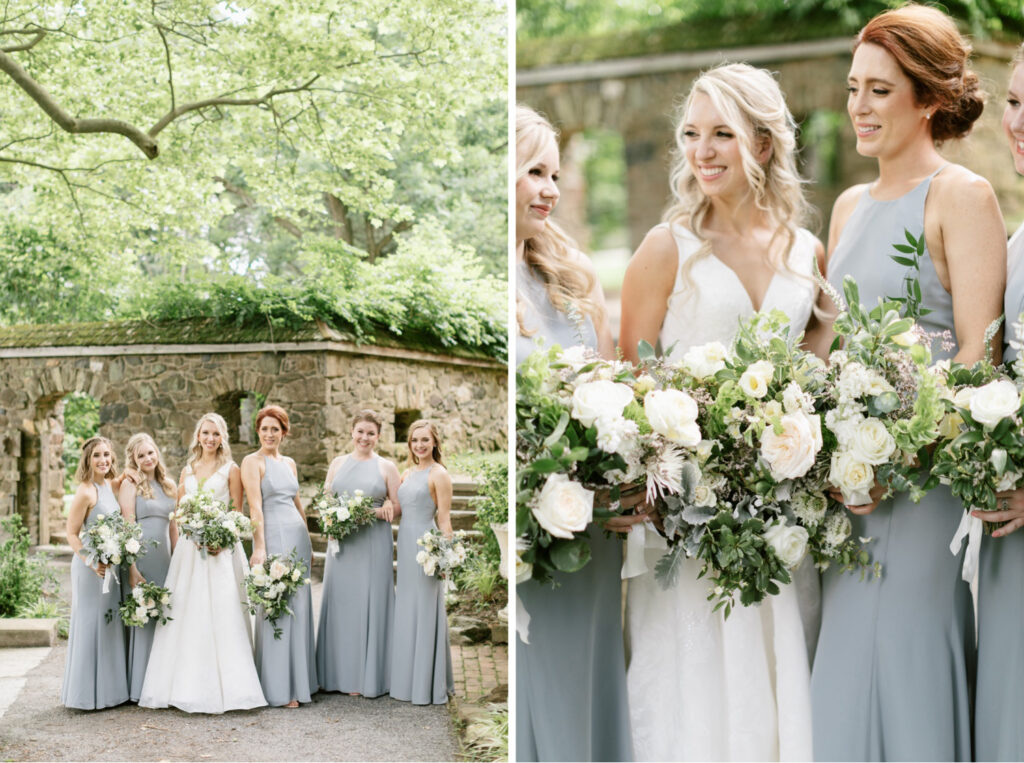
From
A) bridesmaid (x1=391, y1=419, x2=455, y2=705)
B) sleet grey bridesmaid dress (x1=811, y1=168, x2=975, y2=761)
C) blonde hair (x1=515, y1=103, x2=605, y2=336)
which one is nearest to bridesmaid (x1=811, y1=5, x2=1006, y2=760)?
sleet grey bridesmaid dress (x1=811, y1=168, x2=975, y2=761)

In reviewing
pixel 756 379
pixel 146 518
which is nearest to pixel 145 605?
pixel 146 518

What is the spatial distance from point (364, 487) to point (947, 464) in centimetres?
355

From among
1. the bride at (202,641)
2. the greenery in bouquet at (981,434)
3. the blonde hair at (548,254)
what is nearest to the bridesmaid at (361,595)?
the bride at (202,641)

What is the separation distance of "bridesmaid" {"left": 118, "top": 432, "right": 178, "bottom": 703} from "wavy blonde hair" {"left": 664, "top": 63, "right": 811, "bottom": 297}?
3.27 m

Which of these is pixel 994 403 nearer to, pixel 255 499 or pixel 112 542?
pixel 255 499

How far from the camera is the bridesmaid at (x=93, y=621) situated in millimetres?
5109

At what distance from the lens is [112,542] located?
4965mm

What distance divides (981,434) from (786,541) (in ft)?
1.82

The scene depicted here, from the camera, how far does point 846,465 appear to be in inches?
98.4

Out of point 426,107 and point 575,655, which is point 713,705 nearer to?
point 575,655

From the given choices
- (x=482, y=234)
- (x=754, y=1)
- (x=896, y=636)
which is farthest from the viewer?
(x=754, y=1)

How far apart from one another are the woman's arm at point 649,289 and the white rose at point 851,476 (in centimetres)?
89

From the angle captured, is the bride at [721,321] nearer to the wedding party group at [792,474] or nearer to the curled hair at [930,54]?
the wedding party group at [792,474]

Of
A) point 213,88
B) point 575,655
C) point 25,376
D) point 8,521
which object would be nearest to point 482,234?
point 213,88
